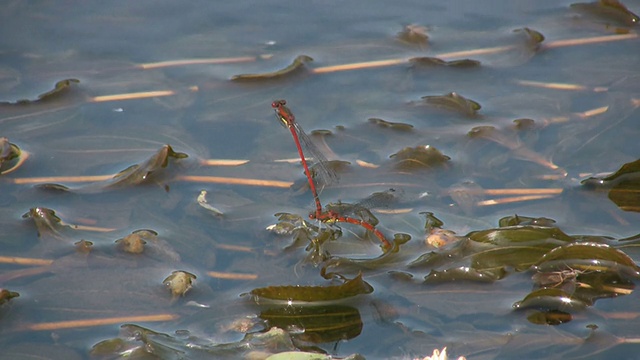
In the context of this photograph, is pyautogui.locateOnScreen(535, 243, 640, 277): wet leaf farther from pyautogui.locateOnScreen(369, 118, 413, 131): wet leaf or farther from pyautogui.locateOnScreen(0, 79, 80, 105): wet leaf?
pyautogui.locateOnScreen(0, 79, 80, 105): wet leaf

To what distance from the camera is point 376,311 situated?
295 cm

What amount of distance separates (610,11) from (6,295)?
3329mm

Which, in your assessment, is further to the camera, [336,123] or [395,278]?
[336,123]

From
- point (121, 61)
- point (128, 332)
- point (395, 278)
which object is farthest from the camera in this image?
point (121, 61)

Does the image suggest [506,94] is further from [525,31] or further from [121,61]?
[121,61]

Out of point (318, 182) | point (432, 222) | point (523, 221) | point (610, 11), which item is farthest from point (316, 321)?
point (610, 11)

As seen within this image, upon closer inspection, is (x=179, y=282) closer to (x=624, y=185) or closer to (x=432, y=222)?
(x=432, y=222)

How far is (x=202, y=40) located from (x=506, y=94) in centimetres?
153

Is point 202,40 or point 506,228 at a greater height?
point 202,40

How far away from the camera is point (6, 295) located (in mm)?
2959

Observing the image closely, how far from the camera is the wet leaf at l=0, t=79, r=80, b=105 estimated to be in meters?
3.94

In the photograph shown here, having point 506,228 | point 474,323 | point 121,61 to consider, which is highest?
point 121,61

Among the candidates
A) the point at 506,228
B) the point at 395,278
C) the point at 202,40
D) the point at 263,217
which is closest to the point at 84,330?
the point at 263,217

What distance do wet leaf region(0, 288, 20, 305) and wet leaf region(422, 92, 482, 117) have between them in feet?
6.47
